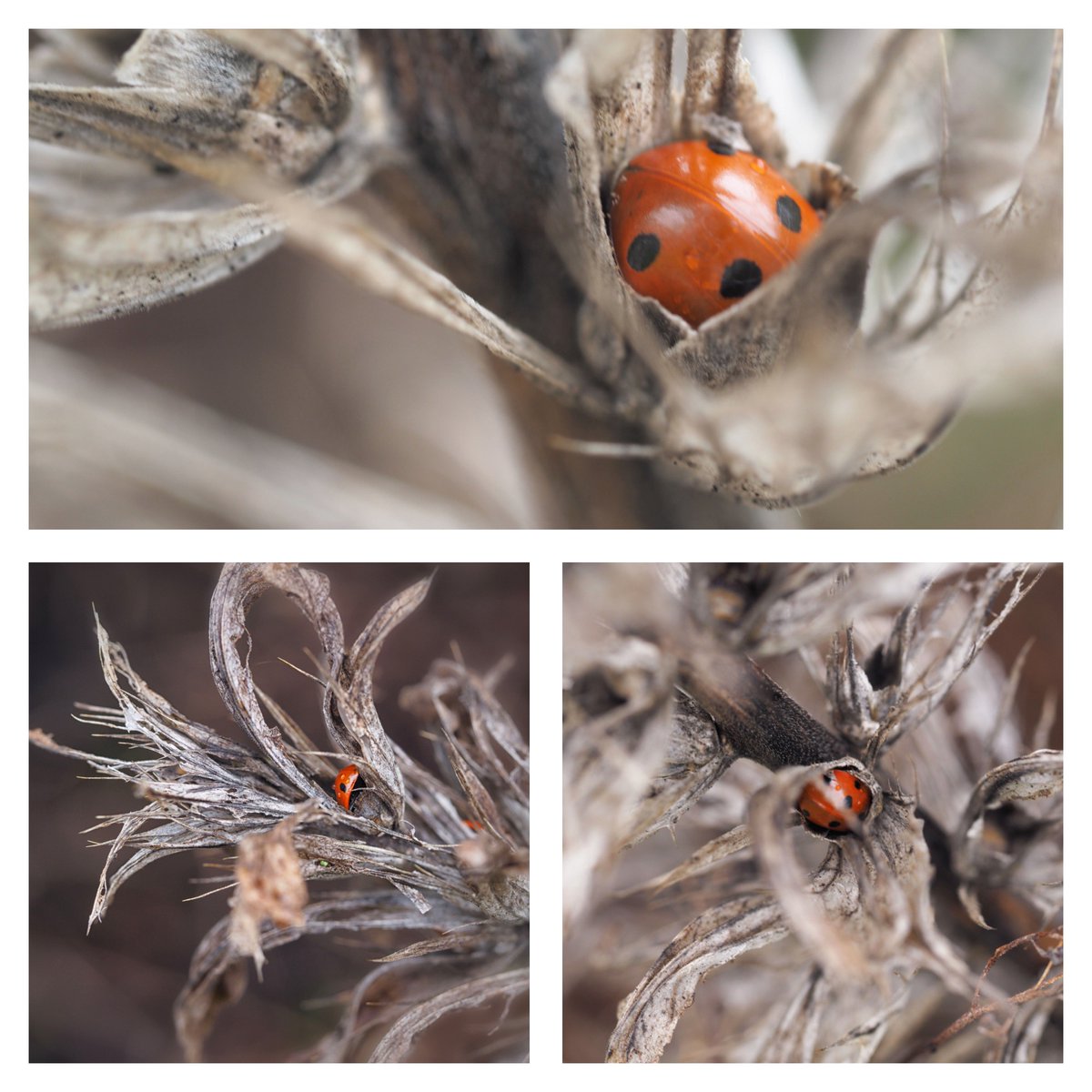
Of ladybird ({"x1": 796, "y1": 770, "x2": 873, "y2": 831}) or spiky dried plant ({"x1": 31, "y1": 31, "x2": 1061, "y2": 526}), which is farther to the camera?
ladybird ({"x1": 796, "y1": 770, "x2": 873, "y2": 831})

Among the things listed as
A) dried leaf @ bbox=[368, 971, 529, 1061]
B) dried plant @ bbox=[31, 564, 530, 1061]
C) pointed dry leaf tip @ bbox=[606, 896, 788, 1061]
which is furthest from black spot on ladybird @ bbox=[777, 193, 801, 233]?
dried leaf @ bbox=[368, 971, 529, 1061]

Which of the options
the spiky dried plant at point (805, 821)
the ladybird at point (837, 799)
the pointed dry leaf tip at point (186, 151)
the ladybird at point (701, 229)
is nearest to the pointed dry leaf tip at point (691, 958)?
the spiky dried plant at point (805, 821)

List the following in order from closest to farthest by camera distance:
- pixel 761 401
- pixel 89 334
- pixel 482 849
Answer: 1. pixel 761 401
2. pixel 482 849
3. pixel 89 334

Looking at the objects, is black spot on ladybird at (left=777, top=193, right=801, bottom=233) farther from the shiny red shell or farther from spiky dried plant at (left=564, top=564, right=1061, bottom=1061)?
the shiny red shell

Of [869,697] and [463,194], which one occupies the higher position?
[463,194]
